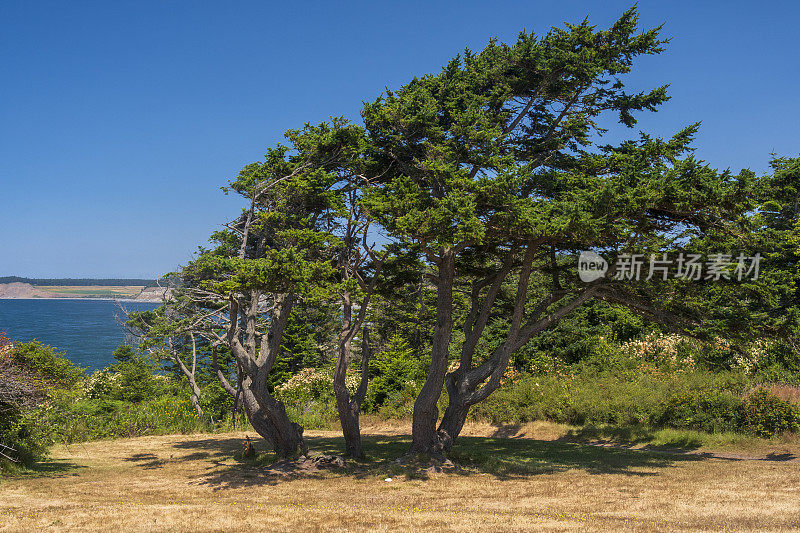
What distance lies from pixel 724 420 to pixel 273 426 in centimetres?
1337

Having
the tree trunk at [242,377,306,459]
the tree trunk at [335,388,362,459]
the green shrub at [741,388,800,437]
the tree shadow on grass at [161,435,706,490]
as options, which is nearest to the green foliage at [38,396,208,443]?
the tree shadow on grass at [161,435,706,490]

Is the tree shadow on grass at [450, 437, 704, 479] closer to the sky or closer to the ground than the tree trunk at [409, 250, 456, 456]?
closer to the ground

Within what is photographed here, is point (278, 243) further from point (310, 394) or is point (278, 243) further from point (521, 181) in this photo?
point (310, 394)

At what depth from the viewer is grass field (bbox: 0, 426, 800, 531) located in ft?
26.6

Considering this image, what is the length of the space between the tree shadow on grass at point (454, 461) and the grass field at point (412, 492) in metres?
0.05

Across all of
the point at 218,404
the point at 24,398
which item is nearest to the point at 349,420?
the point at 24,398

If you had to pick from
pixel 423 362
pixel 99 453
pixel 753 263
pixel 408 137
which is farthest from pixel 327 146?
pixel 423 362

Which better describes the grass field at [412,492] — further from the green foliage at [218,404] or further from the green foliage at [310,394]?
the green foliage at [218,404]

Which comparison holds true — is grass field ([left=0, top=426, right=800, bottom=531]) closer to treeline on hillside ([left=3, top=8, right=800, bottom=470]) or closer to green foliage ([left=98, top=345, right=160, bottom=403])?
treeline on hillside ([left=3, top=8, right=800, bottom=470])

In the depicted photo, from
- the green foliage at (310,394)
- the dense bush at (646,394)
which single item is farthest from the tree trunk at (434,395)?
the green foliage at (310,394)

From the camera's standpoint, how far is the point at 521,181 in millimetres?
12336

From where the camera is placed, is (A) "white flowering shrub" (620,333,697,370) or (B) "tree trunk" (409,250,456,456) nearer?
(B) "tree trunk" (409,250,456,456)

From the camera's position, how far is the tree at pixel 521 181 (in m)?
11.1

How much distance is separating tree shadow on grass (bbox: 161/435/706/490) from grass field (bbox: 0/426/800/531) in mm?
49
